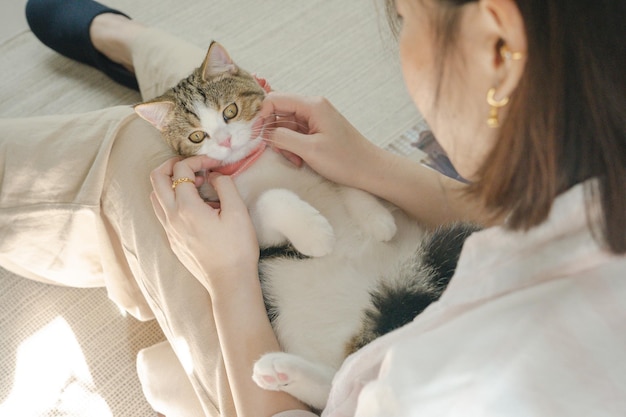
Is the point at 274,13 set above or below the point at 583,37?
below

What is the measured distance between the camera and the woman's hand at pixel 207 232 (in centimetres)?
108

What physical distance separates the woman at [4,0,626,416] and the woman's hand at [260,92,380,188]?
17.0 inches

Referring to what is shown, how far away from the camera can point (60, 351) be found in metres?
1.51

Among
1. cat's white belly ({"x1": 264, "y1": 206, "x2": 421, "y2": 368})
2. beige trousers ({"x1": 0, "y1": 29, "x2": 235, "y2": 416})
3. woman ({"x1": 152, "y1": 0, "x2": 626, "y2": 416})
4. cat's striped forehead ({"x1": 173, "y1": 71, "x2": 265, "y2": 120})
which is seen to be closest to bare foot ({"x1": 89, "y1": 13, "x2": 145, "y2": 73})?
beige trousers ({"x1": 0, "y1": 29, "x2": 235, "y2": 416})

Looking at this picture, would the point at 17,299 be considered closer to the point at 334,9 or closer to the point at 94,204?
the point at 94,204

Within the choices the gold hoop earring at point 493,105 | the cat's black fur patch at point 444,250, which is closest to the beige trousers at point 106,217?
the cat's black fur patch at point 444,250

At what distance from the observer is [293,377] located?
0.95 meters

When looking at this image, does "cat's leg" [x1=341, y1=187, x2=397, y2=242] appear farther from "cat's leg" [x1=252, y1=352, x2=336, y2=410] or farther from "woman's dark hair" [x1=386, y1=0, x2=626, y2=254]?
"woman's dark hair" [x1=386, y1=0, x2=626, y2=254]

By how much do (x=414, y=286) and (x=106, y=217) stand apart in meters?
0.76

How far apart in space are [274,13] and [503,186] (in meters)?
1.72

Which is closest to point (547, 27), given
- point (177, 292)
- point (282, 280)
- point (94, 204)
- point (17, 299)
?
point (282, 280)

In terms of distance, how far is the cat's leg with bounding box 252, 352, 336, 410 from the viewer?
3.09 feet

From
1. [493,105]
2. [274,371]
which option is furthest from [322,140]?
[493,105]

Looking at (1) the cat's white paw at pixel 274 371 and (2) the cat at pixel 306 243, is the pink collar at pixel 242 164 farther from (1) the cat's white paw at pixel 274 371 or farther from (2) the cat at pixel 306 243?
(1) the cat's white paw at pixel 274 371
